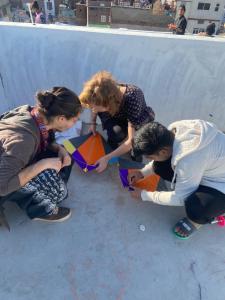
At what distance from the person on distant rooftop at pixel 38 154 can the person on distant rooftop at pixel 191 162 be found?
1.70ft

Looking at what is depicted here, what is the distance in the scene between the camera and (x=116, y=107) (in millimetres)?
2092

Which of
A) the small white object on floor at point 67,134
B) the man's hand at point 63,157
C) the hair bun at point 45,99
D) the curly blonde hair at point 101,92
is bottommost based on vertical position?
the small white object on floor at point 67,134

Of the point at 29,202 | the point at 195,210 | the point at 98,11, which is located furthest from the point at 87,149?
the point at 98,11

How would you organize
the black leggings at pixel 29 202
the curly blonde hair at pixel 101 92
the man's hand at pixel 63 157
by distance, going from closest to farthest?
the black leggings at pixel 29 202, the man's hand at pixel 63 157, the curly blonde hair at pixel 101 92

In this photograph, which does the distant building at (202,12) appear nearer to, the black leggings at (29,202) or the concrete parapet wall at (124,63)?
the concrete parapet wall at (124,63)

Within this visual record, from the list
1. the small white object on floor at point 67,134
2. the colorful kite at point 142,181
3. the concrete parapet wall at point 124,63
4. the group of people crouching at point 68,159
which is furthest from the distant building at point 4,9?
the group of people crouching at point 68,159

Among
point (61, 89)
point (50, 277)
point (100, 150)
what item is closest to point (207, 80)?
point (100, 150)

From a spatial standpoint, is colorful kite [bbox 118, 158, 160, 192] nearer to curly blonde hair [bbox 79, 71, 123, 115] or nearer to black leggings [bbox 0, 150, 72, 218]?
curly blonde hair [bbox 79, 71, 123, 115]

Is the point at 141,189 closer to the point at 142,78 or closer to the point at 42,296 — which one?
the point at 42,296

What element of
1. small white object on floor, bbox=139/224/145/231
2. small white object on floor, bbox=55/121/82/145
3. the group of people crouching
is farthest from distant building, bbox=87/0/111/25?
small white object on floor, bbox=139/224/145/231

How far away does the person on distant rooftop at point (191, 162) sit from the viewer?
1.55 m

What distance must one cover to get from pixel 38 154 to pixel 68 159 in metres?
0.24

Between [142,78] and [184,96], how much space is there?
52 cm

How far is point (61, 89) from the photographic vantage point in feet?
4.95
